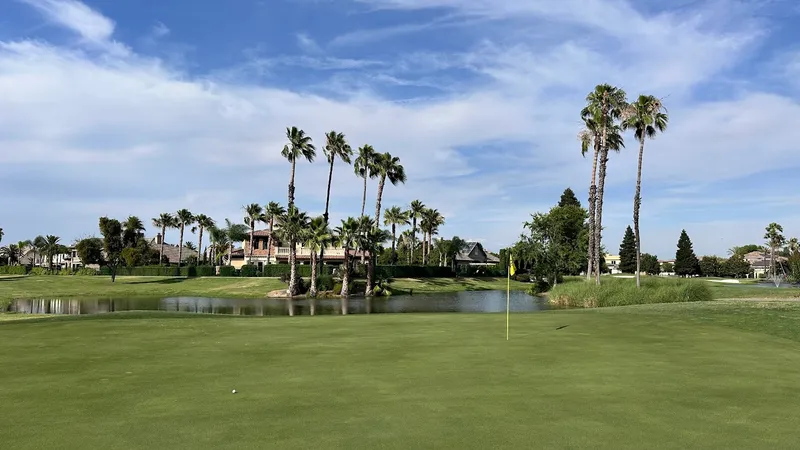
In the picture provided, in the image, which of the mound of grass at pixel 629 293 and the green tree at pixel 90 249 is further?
the green tree at pixel 90 249

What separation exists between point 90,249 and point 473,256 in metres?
87.7

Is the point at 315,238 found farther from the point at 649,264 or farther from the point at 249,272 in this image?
the point at 649,264

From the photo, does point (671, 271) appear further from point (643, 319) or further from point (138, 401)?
point (138, 401)

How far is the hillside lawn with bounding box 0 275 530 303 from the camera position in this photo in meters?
Result: 72.9

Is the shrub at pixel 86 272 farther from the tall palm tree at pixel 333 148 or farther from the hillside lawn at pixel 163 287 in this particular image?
the tall palm tree at pixel 333 148

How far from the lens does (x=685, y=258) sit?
478 feet

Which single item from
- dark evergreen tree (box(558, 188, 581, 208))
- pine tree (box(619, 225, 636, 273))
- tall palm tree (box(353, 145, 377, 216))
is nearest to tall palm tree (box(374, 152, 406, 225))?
tall palm tree (box(353, 145, 377, 216))

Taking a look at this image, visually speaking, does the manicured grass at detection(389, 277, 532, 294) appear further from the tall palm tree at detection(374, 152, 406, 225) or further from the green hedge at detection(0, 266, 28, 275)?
the green hedge at detection(0, 266, 28, 275)

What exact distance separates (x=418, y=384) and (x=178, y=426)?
4576 millimetres

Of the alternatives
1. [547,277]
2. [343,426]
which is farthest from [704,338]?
[547,277]

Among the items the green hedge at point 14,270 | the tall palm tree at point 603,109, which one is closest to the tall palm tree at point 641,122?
the tall palm tree at point 603,109

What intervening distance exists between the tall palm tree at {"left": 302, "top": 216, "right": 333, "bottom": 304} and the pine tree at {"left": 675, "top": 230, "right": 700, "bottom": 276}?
370ft

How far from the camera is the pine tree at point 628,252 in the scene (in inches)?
5945

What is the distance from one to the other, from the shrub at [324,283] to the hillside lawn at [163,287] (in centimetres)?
534
